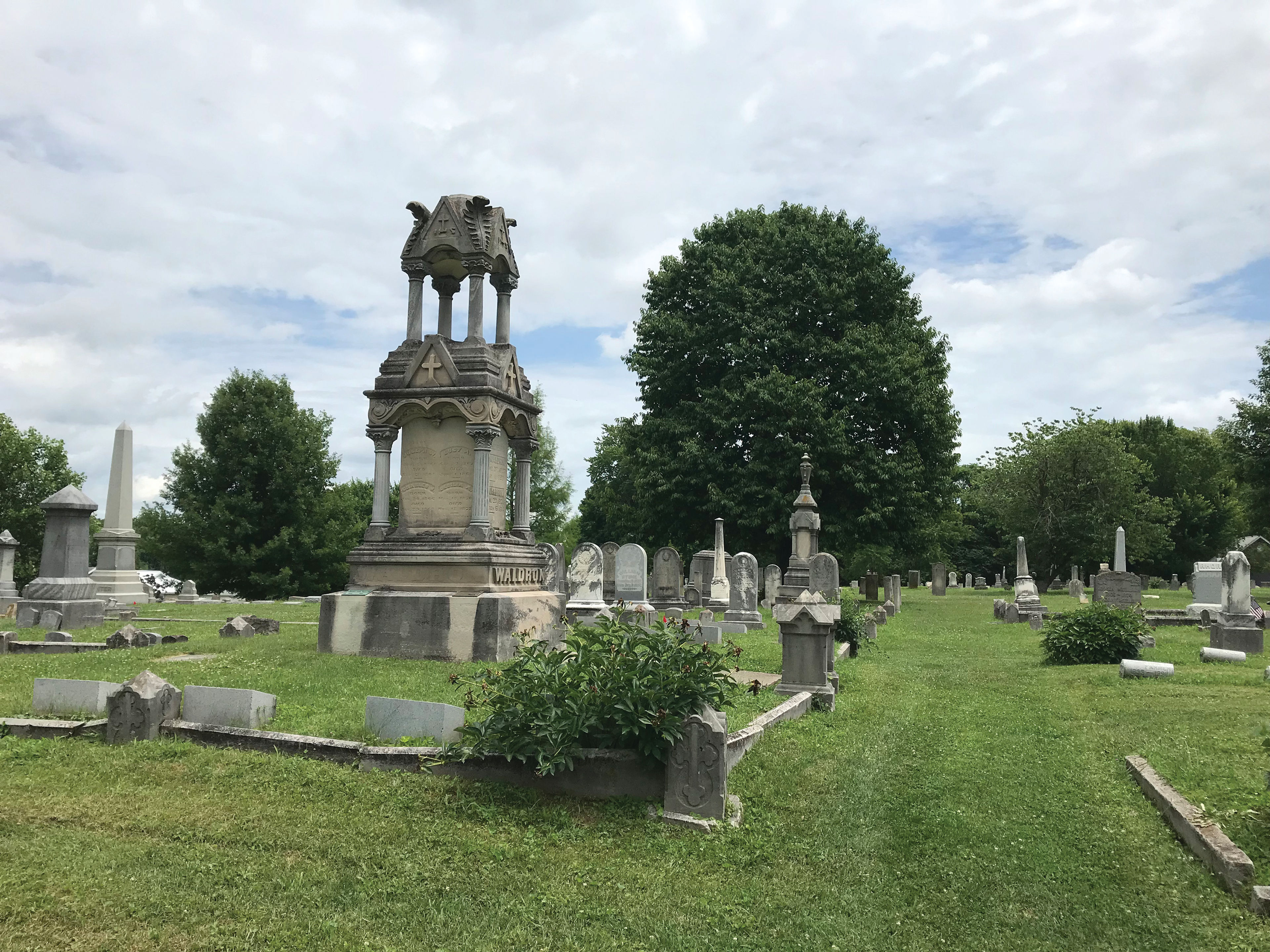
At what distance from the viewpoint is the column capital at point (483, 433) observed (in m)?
12.8

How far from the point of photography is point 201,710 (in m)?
7.18

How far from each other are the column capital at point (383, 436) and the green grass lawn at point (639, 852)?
5829mm

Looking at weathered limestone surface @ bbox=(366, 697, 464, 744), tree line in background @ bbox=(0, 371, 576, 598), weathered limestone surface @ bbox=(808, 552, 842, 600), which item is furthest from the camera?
tree line in background @ bbox=(0, 371, 576, 598)

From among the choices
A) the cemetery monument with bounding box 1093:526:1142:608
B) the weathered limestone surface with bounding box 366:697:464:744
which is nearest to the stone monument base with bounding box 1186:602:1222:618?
the cemetery monument with bounding box 1093:526:1142:608

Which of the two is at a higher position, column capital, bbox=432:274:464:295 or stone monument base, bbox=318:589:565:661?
column capital, bbox=432:274:464:295

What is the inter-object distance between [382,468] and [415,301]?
2613 millimetres

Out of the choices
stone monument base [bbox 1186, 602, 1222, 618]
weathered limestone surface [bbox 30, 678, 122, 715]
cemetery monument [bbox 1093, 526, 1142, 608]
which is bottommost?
weathered limestone surface [bbox 30, 678, 122, 715]

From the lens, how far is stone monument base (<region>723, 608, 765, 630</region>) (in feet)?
63.2

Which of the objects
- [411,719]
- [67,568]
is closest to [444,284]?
[411,719]

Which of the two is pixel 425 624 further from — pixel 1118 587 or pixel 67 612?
pixel 1118 587

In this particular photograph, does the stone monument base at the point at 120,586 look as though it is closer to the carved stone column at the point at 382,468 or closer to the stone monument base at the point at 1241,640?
the carved stone column at the point at 382,468

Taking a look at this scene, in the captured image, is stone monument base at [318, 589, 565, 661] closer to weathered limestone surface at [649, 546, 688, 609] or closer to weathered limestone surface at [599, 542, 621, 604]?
weathered limestone surface at [599, 542, 621, 604]

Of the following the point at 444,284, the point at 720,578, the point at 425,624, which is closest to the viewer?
the point at 425,624

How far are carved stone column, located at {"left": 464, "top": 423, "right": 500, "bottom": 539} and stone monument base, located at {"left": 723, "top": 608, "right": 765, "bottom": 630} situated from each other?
797 centimetres
